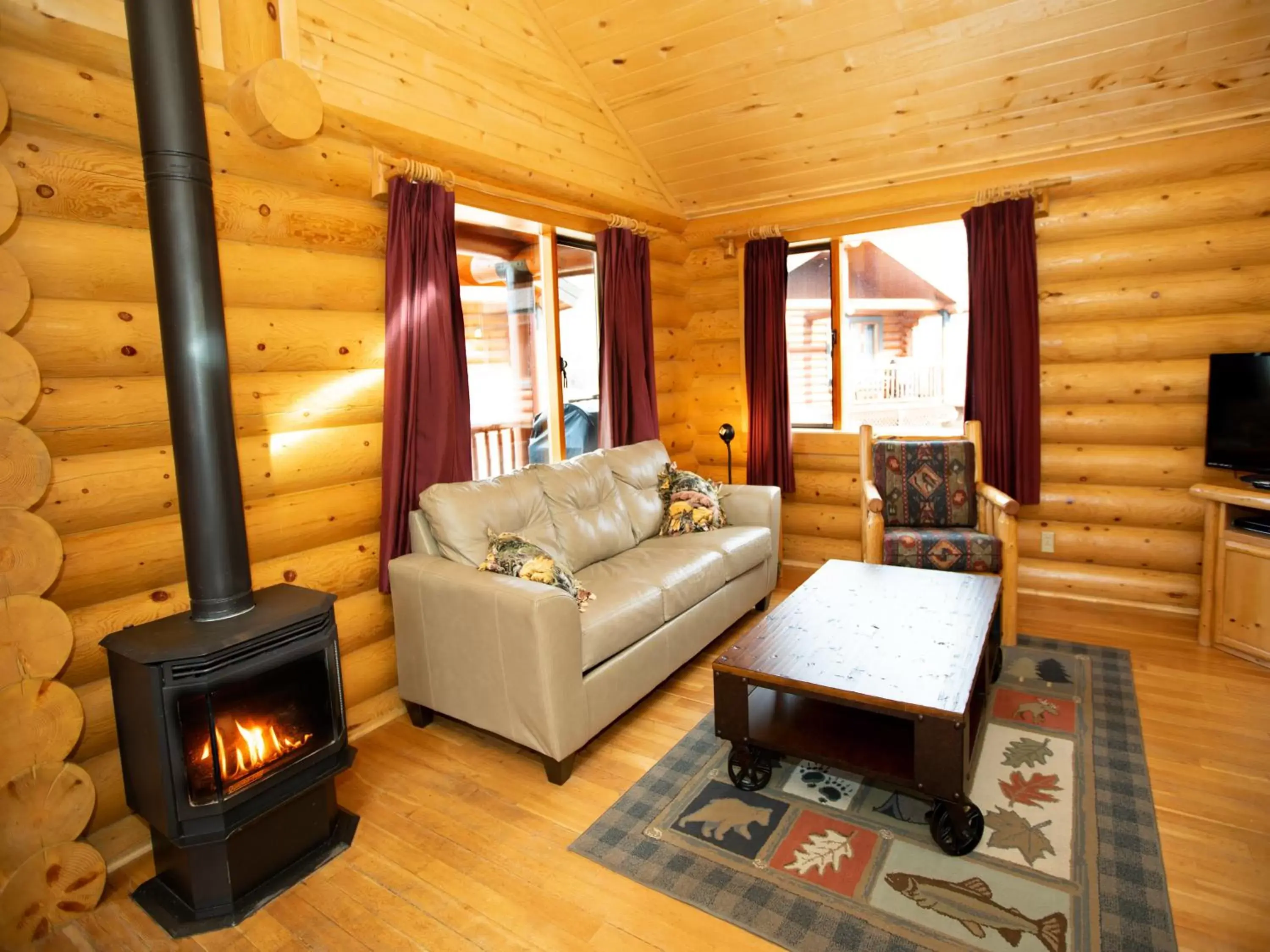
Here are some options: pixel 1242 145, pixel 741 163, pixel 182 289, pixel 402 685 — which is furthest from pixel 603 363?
pixel 1242 145

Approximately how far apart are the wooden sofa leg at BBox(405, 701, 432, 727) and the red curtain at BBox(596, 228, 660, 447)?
72.9 inches

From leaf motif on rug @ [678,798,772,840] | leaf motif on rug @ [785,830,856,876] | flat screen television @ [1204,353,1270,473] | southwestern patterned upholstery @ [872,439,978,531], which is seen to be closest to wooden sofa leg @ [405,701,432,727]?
leaf motif on rug @ [678,798,772,840]

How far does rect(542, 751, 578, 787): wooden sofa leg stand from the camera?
8.01ft

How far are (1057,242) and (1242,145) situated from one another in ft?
2.70

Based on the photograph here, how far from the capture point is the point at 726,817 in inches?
87.8

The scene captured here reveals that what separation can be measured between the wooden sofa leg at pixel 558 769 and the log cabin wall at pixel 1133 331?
2.92 m

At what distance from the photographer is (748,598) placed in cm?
381

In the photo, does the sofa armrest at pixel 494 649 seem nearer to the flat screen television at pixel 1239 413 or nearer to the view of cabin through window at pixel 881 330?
the view of cabin through window at pixel 881 330

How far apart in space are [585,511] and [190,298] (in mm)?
1925

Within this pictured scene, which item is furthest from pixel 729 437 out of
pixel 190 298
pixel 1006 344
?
pixel 190 298

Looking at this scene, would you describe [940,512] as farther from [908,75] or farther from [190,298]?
[190,298]

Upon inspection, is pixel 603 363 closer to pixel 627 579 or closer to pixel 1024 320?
pixel 627 579

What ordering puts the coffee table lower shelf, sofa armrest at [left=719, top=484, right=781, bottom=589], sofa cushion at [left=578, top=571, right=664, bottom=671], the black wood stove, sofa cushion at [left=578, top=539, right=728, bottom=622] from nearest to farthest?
the black wood stove → the coffee table lower shelf → sofa cushion at [left=578, top=571, right=664, bottom=671] → sofa cushion at [left=578, top=539, right=728, bottom=622] → sofa armrest at [left=719, top=484, right=781, bottom=589]

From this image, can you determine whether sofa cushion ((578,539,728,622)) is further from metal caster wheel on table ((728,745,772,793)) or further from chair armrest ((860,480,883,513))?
chair armrest ((860,480,883,513))
